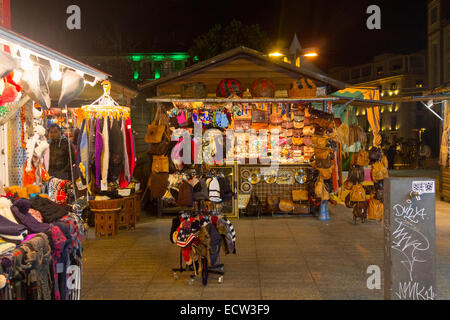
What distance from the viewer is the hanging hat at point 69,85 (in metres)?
4.82

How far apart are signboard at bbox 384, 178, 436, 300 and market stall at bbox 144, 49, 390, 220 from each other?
540cm

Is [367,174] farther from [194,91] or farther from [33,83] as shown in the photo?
[33,83]

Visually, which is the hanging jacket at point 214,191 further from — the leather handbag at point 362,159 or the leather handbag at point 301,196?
the leather handbag at point 362,159

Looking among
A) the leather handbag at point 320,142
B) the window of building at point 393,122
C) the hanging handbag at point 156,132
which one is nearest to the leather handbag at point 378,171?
the leather handbag at point 320,142

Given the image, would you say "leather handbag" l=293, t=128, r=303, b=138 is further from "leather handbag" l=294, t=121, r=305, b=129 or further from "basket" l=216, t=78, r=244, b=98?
"basket" l=216, t=78, r=244, b=98

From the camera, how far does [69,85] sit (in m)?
4.84

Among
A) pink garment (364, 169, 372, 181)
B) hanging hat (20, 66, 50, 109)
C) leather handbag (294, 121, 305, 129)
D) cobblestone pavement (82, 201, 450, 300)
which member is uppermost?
hanging hat (20, 66, 50, 109)

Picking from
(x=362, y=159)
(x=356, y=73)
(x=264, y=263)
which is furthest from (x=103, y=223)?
(x=356, y=73)

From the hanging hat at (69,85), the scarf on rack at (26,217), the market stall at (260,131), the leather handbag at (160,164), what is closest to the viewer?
the scarf on rack at (26,217)

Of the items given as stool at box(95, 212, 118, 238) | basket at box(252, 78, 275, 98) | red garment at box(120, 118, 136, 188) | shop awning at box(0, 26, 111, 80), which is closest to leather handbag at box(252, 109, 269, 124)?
basket at box(252, 78, 275, 98)

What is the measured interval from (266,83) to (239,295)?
6.40 meters

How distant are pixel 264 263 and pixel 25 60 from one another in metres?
4.75

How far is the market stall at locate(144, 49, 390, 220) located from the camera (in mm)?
9461

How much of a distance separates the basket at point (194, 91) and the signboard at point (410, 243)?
671 centimetres
